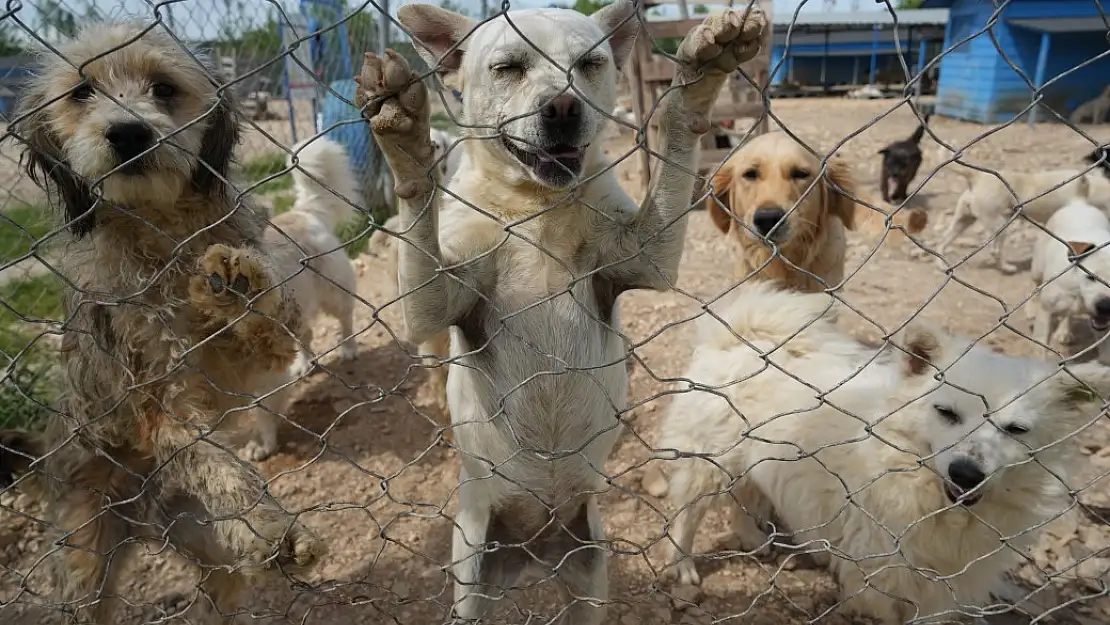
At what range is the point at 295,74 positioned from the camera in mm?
6793

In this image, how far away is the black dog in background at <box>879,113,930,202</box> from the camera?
9.16 metres

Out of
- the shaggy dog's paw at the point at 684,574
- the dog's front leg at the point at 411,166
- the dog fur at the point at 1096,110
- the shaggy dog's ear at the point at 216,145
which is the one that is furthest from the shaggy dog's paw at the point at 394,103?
the dog fur at the point at 1096,110

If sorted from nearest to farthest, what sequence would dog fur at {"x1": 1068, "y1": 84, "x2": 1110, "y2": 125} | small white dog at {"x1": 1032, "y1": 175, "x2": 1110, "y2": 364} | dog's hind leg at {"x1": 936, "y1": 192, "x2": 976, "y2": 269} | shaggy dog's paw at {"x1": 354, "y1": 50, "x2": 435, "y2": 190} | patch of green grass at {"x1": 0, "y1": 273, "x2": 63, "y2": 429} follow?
shaggy dog's paw at {"x1": 354, "y1": 50, "x2": 435, "y2": 190} < patch of green grass at {"x1": 0, "y1": 273, "x2": 63, "y2": 429} < small white dog at {"x1": 1032, "y1": 175, "x2": 1110, "y2": 364} < dog's hind leg at {"x1": 936, "y1": 192, "x2": 976, "y2": 269} < dog fur at {"x1": 1068, "y1": 84, "x2": 1110, "y2": 125}

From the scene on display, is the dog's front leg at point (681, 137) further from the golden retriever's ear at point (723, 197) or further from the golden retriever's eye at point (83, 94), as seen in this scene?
the golden retriever's ear at point (723, 197)

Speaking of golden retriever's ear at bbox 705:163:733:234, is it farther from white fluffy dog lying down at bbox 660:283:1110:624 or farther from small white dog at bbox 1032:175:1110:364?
small white dog at bbox 1032:175:1110:364

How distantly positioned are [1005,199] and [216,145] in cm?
730

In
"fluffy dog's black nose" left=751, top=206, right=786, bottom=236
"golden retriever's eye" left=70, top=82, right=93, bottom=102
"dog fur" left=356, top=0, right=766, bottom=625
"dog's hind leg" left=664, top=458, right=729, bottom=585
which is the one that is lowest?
"dog's hind leg" left=664, top=458, right=729, bottom=585

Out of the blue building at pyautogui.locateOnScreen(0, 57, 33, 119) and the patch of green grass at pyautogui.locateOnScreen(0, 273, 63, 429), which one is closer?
the blue building at pyautogui.locateOnScreen(0, 57, 33, 119)


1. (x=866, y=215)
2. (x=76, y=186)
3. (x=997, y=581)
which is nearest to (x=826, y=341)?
(x=997, y=581)

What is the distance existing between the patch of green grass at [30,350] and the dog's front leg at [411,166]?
1789 millimetres

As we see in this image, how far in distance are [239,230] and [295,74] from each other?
5252 mm

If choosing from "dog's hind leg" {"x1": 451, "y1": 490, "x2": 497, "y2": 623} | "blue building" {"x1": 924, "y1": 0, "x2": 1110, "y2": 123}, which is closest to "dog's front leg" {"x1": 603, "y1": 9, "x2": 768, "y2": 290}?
"dog's hind leg" {"x1": 451, "y1": 490, "x2": 497, "y2": 623}

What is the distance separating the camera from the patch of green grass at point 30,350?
3.18m

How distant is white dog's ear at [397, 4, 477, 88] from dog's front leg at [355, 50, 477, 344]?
692 mm
